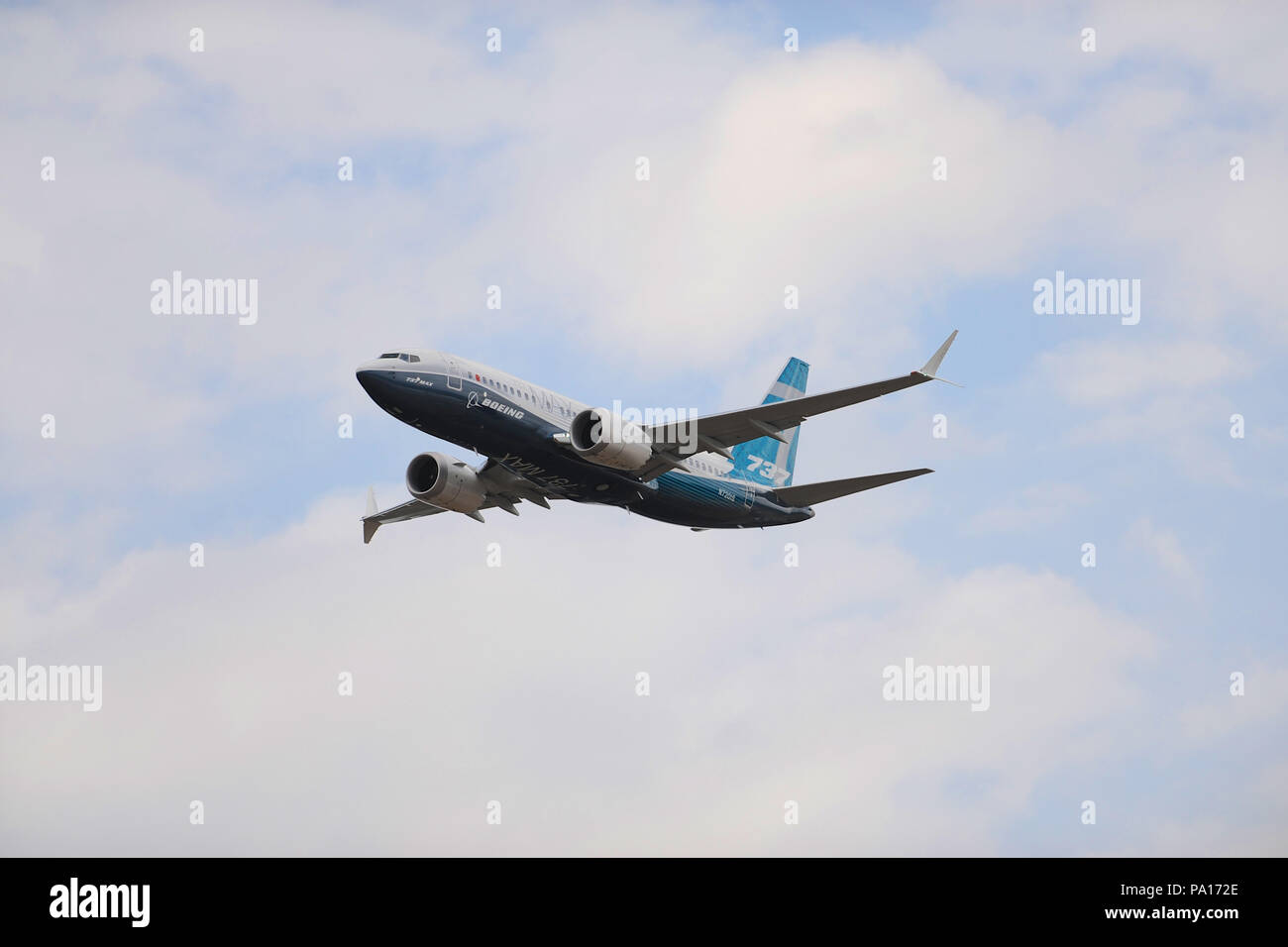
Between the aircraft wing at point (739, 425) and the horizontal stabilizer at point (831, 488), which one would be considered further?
the horizontal stabilizer at point (831, 488)

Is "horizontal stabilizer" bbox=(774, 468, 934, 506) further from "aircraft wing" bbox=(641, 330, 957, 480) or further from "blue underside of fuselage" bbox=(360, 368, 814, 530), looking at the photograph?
"aircraft wing" bbox=(641, 330, 957, 480)

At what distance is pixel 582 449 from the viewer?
57.2 meters

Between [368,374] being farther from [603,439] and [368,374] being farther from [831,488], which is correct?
[831,488]

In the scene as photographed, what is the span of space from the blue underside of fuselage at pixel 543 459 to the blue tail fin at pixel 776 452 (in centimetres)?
301

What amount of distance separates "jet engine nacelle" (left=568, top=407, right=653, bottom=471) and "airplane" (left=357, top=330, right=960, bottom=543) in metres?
0.05

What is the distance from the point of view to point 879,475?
6056cm

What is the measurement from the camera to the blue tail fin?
69688 millimetres

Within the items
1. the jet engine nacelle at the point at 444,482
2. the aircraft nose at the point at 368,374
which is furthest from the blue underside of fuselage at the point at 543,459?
the jet engine nacelle at the point at 444,482

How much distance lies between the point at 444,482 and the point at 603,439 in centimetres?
982

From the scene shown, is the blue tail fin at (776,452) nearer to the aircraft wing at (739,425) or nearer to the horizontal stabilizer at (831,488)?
the horizontal stabilizer at (831,488)

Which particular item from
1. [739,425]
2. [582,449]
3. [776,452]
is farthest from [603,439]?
[776,452]

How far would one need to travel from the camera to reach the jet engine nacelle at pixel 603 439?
5700cm
